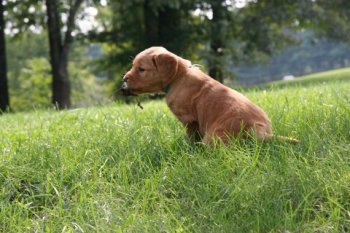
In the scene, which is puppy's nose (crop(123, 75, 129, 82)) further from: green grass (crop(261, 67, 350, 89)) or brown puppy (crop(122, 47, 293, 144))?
green grass (crop(261, 67, 350, 89))

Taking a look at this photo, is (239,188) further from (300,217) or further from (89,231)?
(89,231)

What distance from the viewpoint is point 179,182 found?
11.4ft

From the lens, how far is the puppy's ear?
14.4 feet

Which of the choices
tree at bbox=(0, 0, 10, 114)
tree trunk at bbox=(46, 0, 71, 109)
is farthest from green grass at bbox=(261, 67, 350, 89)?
tree at bbox=(0, 0, 10, 114)

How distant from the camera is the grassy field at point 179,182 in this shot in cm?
291

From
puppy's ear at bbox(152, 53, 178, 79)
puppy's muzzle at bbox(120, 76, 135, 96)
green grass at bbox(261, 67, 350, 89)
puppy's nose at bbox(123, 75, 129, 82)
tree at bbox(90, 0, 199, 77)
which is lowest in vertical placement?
green grass at bbox(261, 67, 350, 89)

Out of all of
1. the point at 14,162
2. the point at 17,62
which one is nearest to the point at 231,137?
the point at 14,162

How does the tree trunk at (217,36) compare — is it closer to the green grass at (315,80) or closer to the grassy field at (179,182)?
the green grass at (315,80)

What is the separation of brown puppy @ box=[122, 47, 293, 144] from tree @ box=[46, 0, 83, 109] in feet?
51.9

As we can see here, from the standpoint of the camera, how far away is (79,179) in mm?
3715

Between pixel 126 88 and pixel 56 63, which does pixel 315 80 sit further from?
pixel 126 88

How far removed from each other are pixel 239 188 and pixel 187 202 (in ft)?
1.24

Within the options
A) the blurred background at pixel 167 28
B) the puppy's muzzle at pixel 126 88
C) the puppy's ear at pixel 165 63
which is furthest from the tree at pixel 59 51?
the puppy's ear at pixel 165 63

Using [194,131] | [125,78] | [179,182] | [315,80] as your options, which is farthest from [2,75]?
[179,182]
